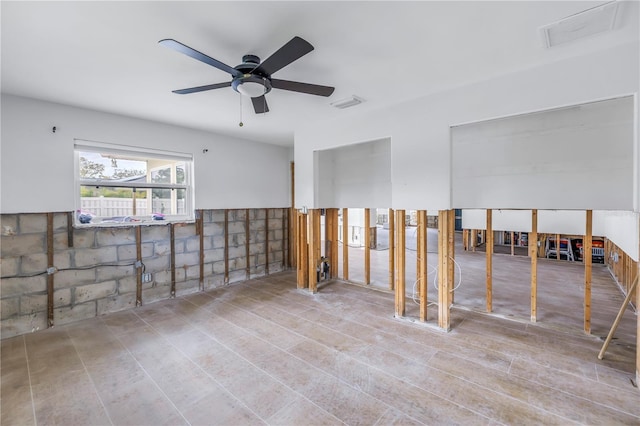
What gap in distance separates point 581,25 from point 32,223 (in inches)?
219

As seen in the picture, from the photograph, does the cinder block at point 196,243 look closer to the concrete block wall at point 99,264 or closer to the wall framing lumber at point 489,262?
the concrete block wall at point 99,264

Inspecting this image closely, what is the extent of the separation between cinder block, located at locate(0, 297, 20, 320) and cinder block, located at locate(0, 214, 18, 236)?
74 cm

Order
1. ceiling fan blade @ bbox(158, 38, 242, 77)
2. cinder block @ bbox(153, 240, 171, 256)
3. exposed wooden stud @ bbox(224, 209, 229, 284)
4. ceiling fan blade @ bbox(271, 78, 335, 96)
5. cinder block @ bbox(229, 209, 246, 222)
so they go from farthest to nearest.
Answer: cinder block @ bbox(229, 209, 246, 222), exposed wooden stud @ bbox(224, 209, 229, 284), cinder block @ bbox(153, 240, 171, 256), ceiling fan blade @ bbox(271, 78, 335, 96), ceiling fan blade @ bbox(158, 38, 242, 77)

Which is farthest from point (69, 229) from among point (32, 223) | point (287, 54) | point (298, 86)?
point (287, 54)

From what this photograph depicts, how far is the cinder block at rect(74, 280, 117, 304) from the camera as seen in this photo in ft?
11.7

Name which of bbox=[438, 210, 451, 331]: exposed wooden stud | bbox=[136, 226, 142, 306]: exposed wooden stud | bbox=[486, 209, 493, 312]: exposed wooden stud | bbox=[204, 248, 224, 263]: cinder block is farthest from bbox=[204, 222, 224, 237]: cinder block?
bbox=[486, 209, 493, 312]: exposed wooden stud

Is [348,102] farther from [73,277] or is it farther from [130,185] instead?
[73,277]

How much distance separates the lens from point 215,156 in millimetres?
4969

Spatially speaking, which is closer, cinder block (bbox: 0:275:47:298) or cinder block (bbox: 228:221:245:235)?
cinder block (bbox: 0:275:47:298)

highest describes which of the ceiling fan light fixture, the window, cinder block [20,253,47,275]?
the ceiling fan light fixture

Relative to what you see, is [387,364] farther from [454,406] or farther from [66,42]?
[66,42]

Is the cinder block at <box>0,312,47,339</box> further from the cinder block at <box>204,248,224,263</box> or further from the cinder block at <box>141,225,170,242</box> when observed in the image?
the cinder block at <box>204,248,224,263</box>

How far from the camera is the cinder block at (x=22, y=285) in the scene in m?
3.12

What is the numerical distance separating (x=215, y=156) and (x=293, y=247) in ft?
8.11
